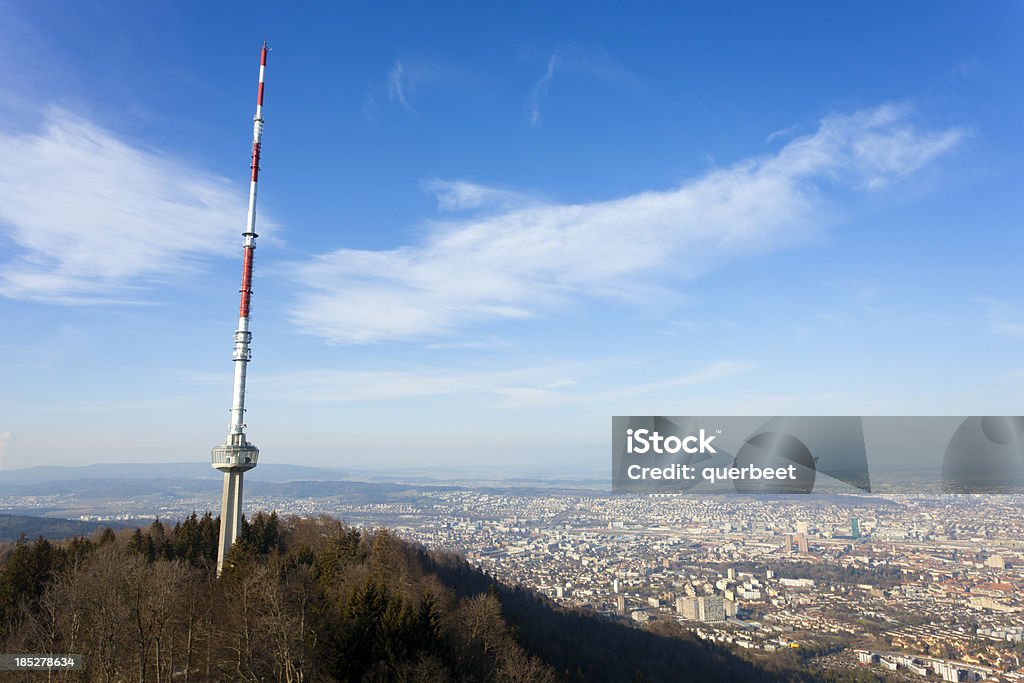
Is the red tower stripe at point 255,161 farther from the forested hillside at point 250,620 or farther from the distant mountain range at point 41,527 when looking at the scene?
the distant mountain range at point 41,527

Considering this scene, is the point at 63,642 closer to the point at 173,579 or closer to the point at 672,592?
the point at 173,579

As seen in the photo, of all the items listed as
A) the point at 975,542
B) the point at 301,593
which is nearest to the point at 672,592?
the point at 975,542

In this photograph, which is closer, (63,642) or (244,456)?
(63,642)

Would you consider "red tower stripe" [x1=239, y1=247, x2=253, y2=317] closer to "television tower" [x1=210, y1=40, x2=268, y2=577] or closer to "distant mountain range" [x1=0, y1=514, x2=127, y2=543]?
"television tower" [x1=210, y1=40, x2=268, y2=577]

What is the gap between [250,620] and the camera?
18047mm

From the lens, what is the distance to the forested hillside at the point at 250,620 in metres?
17.0

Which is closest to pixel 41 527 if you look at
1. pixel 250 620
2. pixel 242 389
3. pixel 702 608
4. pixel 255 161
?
pixel 242 389

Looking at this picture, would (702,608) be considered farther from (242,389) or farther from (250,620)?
(250,620)

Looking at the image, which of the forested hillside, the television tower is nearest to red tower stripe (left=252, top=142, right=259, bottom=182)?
the television tower

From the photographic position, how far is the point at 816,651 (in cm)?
5397

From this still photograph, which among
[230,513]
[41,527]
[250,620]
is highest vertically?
[230,513]

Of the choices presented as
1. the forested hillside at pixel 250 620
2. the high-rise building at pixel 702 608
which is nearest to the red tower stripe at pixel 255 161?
the forested hillside at pixel 250 620

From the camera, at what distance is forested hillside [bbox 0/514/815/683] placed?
17.0 metres

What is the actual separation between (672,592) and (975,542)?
4069 centimetres
